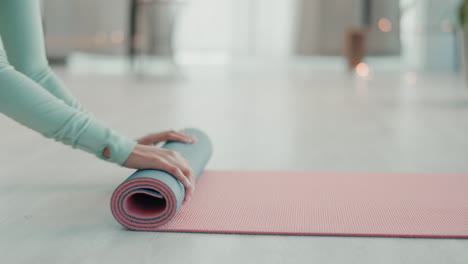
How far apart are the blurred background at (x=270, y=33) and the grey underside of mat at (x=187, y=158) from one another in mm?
5641

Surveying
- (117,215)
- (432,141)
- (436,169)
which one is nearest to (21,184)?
(117,215)

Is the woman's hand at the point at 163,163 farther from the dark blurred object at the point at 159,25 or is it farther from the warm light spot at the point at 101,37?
the warm light spot at the point at 101,37

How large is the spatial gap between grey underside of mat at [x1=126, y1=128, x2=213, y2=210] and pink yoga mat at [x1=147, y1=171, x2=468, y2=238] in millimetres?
52

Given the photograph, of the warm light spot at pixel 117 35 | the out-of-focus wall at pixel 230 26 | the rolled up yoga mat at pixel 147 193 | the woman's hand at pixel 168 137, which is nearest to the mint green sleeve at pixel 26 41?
the woman's hand at pixel 168 137

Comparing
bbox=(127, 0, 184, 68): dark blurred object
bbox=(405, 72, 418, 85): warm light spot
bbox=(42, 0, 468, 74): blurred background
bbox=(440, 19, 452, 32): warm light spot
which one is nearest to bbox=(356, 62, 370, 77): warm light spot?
bbox=(42, 0, 468, 74): blurred background

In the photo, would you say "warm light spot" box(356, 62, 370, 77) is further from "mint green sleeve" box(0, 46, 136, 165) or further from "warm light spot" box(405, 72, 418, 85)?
"mint green sleeve" box(0, 46, 136, 165)

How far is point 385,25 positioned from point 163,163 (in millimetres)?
6651

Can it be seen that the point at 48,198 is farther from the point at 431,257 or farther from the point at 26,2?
the point at 431,257

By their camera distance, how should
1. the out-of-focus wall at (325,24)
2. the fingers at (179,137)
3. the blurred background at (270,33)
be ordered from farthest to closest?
the out-of-focus wall at (325,24) → the blurred background at (270,33) → the fingers at (179,137)

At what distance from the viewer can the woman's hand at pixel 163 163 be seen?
1.28 metres

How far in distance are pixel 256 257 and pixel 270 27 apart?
7.92 m

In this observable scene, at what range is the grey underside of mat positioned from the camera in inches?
49.3

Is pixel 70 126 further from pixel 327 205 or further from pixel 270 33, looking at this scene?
pixel 270 33

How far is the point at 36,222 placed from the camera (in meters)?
1.29
